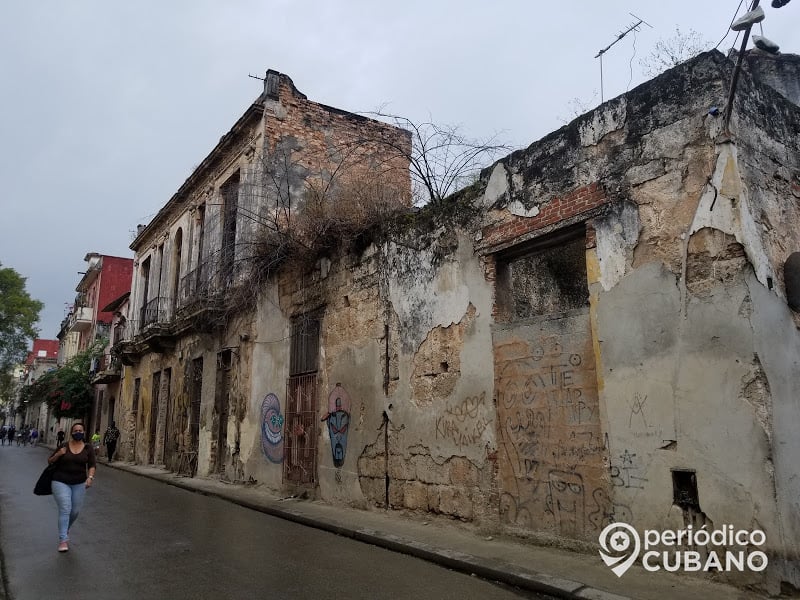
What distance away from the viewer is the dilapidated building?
4895 mm

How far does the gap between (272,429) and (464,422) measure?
538 centimetres

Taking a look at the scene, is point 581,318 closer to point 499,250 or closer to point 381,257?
point 499,250

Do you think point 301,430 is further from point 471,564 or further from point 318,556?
point 471,564

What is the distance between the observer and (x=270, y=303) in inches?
479

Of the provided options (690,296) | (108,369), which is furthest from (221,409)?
(108,369)

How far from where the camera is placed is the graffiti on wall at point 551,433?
19.0 ft

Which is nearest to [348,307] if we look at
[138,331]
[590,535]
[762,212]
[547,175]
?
[547,175]

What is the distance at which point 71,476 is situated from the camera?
6.71 m

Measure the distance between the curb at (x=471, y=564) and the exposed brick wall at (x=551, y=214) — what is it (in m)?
3.51

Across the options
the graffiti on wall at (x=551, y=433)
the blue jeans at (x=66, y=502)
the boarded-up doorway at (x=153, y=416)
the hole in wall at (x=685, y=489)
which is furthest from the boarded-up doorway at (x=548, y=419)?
the boarded-up doorway at (x=153, y=416)

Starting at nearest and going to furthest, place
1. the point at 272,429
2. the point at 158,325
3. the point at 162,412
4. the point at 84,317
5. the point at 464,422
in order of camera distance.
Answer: the point at 464,422
the point at 272,429
the point at 158,325
the point at 162,412
the point at 84,317

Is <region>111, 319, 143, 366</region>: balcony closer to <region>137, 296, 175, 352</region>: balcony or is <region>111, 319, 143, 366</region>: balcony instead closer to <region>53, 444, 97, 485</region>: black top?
<region>137, 296, 175, 352</region>: balcony

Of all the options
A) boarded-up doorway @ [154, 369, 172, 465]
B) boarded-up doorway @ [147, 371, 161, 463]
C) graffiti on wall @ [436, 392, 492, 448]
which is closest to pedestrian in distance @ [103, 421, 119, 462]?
boarded-up doorway @ [147, 371, 161, 463]

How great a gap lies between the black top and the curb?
2934 mm
